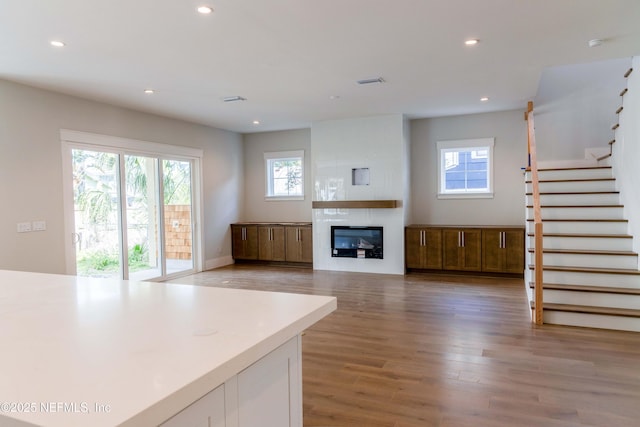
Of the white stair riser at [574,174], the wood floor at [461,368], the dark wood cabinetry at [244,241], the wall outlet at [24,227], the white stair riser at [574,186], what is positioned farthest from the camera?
the dark wood cabinetry at [244,241]

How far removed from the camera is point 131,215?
6387 millimetres

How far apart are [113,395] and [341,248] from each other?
6.88m

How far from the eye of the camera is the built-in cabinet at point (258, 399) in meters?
1.03

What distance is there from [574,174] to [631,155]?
4.38ft

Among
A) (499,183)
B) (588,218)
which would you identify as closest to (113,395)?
(588,218)

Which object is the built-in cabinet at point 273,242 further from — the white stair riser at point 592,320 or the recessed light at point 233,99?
the white stair riser at point 592,320

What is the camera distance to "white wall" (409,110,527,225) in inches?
280

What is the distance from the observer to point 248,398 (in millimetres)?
1214

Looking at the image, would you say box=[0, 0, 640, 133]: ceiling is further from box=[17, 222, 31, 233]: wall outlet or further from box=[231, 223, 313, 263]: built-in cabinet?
box=[231, 223, 313, 263]: built-in cabinet

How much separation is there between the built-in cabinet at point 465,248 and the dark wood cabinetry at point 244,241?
3063 millimetres

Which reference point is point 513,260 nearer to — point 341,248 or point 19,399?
point 341,248

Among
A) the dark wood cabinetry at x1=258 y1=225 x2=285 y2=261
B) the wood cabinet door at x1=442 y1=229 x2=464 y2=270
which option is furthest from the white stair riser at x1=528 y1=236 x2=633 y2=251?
the dark wood cabinetry at x1=258 y1=225 x2=285 y2=261

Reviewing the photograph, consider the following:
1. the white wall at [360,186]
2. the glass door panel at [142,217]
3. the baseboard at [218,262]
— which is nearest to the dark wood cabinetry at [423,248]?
the white wall at [360,186]

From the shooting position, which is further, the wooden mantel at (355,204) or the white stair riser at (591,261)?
the wooden mantel at (355,204)
